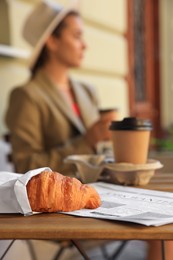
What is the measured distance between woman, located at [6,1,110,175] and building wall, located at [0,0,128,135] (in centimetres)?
53

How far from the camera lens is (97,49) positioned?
15.3ft

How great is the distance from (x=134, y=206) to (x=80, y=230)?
203 millimetres

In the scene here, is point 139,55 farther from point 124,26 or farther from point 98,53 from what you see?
point 98,53

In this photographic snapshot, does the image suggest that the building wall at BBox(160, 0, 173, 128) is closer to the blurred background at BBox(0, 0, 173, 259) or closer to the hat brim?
the blurred background at BBox(0, 0, 173, 259)

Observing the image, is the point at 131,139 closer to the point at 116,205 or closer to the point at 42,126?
the point at 116,205

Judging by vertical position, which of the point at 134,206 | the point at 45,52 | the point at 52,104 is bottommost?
the point at 134,206

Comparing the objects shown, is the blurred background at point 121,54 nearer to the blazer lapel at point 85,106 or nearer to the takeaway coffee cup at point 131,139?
the blazer lapel at point 85,106

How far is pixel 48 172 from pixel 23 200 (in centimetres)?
8

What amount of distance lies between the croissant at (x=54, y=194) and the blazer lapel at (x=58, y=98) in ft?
4.26

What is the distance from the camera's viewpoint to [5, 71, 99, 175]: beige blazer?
214 cm

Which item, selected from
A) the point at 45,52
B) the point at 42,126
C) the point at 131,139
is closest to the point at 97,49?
the point at 45,52

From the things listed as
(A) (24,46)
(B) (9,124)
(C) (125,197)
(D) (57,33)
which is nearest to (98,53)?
(A) (24,46)

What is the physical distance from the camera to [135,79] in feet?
20.3

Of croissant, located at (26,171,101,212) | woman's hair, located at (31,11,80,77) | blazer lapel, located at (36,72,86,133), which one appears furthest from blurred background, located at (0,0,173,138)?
croissant, located at (26,171,101,212)
